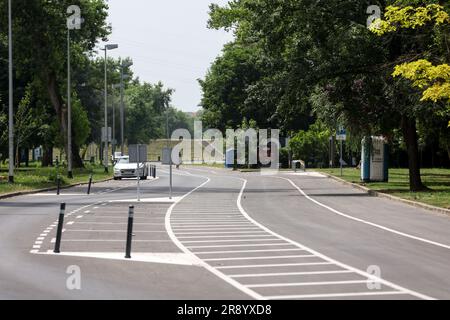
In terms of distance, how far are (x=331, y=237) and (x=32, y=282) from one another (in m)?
8.11

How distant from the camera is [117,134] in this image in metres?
137

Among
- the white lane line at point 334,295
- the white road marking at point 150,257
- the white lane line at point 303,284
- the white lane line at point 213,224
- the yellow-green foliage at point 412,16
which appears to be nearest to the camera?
the white lane line at point 334,295

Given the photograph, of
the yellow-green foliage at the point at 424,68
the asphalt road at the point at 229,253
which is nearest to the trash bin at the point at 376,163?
the asphalt road at the point at 229,253

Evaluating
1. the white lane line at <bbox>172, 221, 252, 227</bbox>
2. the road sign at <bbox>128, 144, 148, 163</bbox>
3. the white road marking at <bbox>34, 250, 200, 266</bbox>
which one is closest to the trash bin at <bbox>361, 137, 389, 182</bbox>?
the road sign at <bbox>128, 144, 148, 163</bbox>

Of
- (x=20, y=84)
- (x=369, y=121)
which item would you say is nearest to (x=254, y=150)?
(x=20, y=84)

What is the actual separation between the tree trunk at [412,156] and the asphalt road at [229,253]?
925cm

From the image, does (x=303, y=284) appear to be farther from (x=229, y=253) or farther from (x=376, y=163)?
(x=376, y=163)

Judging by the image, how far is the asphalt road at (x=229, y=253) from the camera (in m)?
10.6

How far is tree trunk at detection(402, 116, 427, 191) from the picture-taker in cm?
3628

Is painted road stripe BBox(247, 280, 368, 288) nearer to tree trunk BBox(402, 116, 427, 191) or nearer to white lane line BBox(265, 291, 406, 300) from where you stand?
white lane line BBox(265, 291, 406, 300)

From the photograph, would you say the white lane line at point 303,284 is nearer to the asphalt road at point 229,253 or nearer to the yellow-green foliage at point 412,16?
the asphalt road at point 229,253

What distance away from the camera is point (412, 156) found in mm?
36750

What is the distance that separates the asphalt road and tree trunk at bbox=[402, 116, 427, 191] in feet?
30.3

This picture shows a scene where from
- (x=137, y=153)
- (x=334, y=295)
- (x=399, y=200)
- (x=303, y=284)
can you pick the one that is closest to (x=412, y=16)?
(x=399, y=200)
